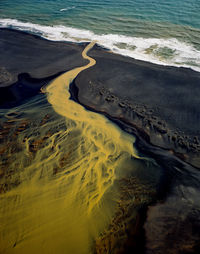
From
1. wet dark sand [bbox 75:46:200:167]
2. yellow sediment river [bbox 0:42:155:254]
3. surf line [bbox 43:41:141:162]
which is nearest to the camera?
yellow sediment river [bbox 0:42:155:254]

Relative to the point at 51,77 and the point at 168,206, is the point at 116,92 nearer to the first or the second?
the point at 51,77

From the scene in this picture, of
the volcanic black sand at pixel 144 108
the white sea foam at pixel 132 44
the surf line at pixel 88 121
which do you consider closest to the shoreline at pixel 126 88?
the volcanic black sand at pixel 144 108

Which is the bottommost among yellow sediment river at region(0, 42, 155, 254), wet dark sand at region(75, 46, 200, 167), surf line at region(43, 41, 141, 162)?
yellow sediment river at region(0, 42, 155, 254)

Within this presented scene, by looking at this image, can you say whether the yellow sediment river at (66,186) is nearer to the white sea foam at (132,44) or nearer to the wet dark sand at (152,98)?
the wet dark sand at (152,98)

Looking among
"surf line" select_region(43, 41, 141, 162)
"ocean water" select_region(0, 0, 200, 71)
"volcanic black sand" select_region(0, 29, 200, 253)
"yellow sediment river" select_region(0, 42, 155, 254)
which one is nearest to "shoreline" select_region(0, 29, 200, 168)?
"volcanic black sand" select_region(0, 29, 200, 253)

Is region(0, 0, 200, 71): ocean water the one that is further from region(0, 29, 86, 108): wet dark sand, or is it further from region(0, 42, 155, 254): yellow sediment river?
region(0, 42, 155, 254): yellow sediment river

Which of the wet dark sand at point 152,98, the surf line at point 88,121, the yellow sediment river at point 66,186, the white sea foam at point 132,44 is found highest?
the white sea foam at point 132,44
